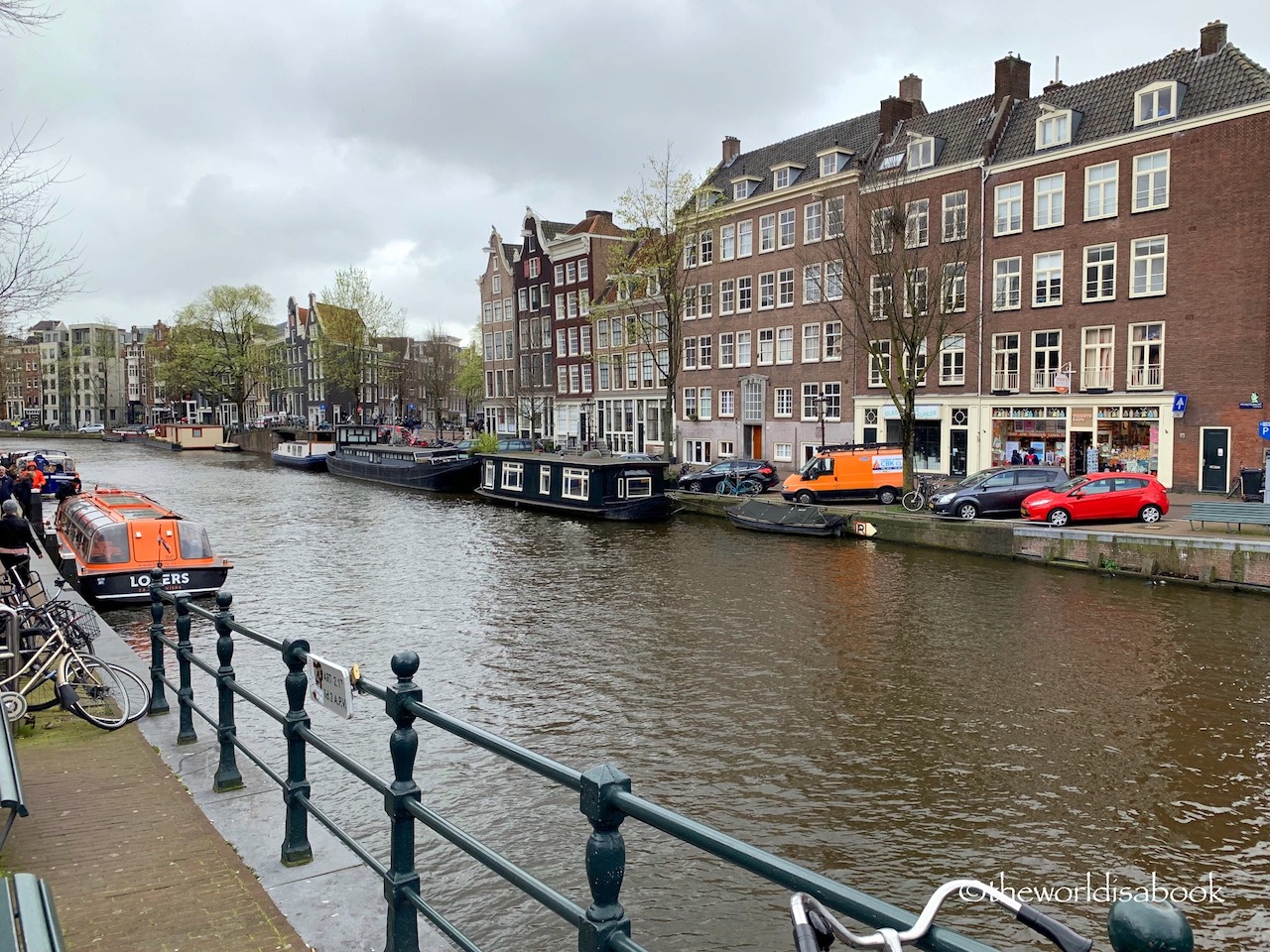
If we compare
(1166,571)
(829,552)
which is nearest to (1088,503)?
(1166,571)

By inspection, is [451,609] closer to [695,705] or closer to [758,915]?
[695,705]

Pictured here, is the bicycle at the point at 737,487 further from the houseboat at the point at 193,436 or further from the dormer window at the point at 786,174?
the houseboat at the point at 193,436

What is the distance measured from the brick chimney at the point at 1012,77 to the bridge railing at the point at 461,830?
138ft

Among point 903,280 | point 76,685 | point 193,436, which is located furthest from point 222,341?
point 76,685

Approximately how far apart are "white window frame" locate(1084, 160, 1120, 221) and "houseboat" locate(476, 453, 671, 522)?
18.7 meters

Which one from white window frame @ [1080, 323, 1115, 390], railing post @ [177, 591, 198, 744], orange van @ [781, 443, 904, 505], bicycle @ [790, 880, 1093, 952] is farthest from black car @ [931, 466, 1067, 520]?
bicycle @ [790, 880, 1093, 952]

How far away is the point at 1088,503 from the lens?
26.4 meters

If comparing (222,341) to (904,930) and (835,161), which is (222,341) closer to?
(835,161)

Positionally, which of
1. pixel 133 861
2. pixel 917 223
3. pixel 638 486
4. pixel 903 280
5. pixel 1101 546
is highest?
pixel 917 223

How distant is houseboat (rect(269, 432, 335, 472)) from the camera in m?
66.8

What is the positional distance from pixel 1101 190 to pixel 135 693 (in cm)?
3708

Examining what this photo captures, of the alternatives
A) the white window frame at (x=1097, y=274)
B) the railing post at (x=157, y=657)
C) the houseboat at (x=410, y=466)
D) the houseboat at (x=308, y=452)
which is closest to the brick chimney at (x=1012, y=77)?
the white window frame at (x=1097, y=274)

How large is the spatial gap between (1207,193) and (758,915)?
33738 millimetres

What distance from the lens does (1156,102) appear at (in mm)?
34156
